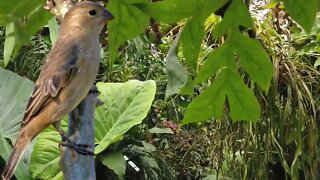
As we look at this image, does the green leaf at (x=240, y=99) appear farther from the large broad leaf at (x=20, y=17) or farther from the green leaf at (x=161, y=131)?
Answer: the green leaf at (x=161, y=131)

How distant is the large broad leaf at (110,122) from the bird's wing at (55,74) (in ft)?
2.41

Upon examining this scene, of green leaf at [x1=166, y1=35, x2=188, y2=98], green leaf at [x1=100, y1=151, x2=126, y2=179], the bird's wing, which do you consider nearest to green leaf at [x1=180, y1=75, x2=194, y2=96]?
green leaf at [x1=166, y1=35, x2=188, y2=98]

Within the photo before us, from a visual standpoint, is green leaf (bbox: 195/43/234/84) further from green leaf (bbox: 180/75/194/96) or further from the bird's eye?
the bird's eye

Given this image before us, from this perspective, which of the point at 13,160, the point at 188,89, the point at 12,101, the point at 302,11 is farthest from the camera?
the point at 12,101

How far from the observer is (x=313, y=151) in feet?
6.03

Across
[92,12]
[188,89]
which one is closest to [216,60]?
[188,89]

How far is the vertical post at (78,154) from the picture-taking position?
1127 mm

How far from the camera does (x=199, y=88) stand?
2166 millimetres

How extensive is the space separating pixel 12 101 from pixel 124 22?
1.95 meters

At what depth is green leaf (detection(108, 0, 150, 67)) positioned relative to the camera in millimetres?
653

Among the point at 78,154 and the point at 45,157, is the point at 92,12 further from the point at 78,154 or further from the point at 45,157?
the point at 45,157

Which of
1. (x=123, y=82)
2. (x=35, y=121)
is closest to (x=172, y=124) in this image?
(x=123, y=82)

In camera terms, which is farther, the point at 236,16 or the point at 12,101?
the point at 12,101

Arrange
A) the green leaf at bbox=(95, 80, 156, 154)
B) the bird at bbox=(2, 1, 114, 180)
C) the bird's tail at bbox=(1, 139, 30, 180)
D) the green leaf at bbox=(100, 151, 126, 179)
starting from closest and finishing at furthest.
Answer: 1. the bird's tail at bbox=(1, 139, 30, 180)
2. the bird at bbox=(2, 1, 114, 180)
3. the green leaf at bbox=(100, 151, 126, 179)
4. the green leaf at bbox=(95, 80, 156, 154)
